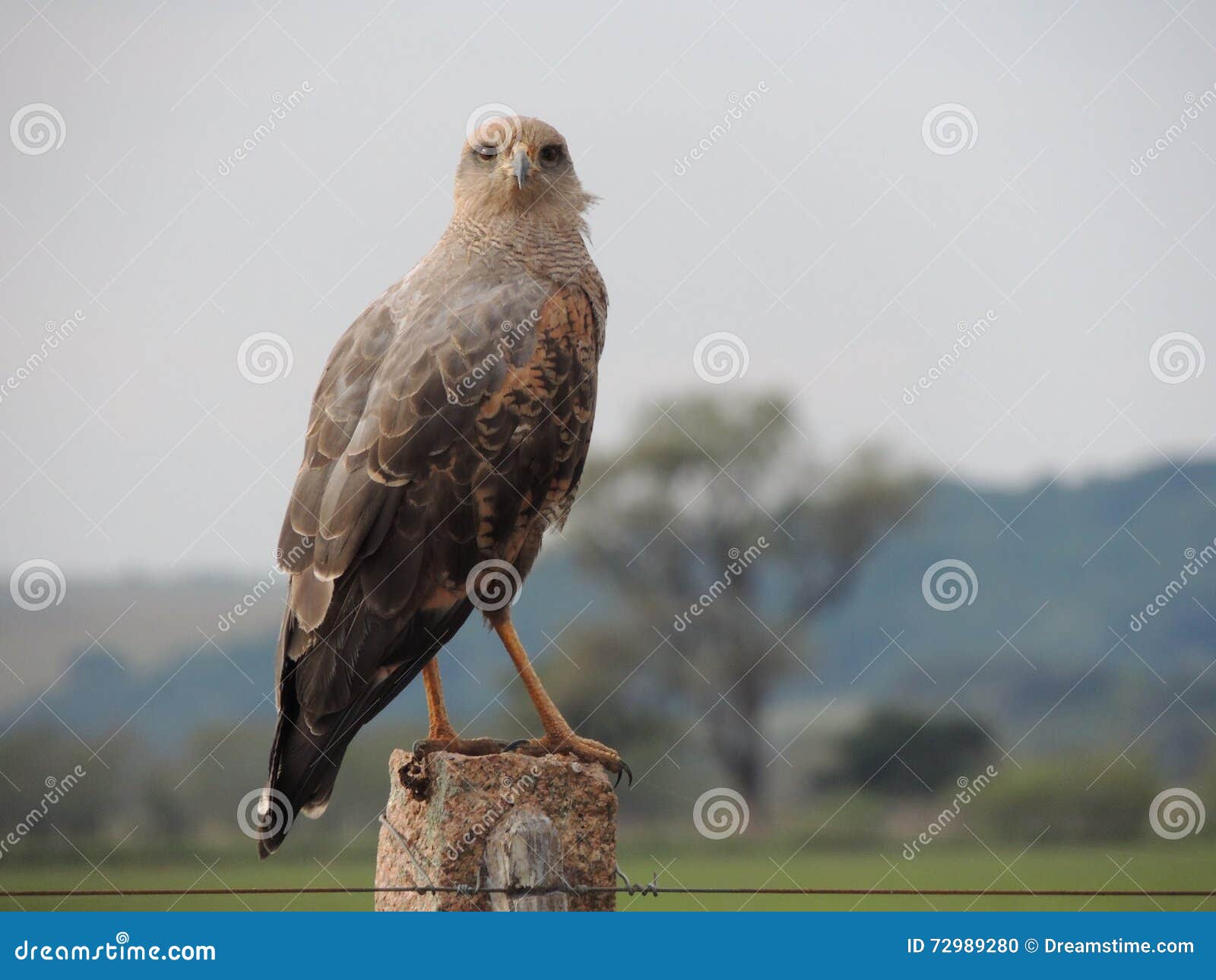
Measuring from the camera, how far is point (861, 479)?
93.6 ft

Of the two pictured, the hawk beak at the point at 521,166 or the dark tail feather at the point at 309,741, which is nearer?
the dark tail feather at the point at 309,741

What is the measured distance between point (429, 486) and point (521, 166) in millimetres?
1457

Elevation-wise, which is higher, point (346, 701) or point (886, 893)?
point (886, 893)

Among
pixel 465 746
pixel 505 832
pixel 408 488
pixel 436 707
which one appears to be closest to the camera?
pixel 505 832

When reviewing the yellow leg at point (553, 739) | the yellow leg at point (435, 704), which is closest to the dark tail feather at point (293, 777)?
the yellow leg at point (435, 704)

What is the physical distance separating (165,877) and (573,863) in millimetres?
11825

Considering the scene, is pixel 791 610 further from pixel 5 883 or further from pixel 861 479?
pixel 5 883

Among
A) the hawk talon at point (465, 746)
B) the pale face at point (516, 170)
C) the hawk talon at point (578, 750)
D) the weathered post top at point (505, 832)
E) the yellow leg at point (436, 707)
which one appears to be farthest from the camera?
the pale face at point (516, 170)

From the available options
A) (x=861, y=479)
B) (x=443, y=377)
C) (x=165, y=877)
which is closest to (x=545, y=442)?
(x=443, y=377)

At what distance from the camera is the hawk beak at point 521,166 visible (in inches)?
205

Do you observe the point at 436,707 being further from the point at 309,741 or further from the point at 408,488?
the point at 408,488

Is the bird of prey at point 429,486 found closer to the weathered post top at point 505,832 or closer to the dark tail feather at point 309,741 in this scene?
the dark tail feather at point 309,741

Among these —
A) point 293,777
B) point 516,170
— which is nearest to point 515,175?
point 516,170

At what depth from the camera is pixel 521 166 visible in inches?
205
